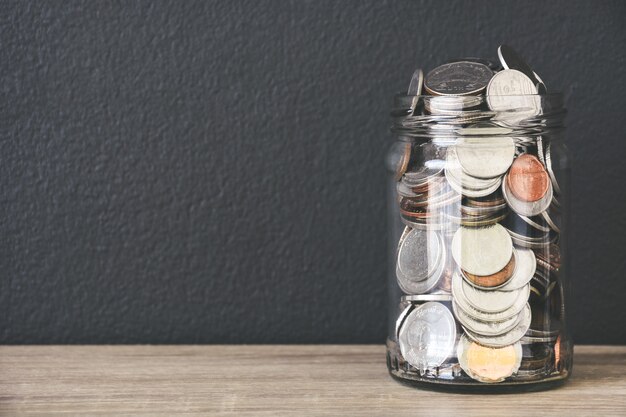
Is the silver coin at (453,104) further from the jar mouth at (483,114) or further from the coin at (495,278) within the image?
the coin at (495,278)

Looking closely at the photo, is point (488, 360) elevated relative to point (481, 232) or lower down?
lower down

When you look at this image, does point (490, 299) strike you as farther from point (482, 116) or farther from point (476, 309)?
point (482, 116)

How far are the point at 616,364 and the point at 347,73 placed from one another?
0.51 meters

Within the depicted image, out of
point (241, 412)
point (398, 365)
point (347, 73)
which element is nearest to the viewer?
point (241, 412)

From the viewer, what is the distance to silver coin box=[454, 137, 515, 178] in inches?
34.2

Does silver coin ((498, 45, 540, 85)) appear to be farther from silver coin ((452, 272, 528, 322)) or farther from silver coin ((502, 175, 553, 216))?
silver coin ((452, 272, 528, 322))

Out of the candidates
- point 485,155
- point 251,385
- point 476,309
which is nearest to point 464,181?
point 485,155

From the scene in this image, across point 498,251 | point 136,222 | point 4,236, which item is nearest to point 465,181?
point 498,251

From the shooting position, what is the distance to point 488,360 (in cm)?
87

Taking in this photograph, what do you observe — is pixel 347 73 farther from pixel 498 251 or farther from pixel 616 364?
pixel 616 364

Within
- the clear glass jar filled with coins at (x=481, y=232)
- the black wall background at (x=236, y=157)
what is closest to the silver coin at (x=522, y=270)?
the clear glass jar filled with coins at (x=481, y=232)

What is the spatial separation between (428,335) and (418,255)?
9 centimetres

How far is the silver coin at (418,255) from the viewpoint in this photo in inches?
35.4

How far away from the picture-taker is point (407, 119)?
925mm
